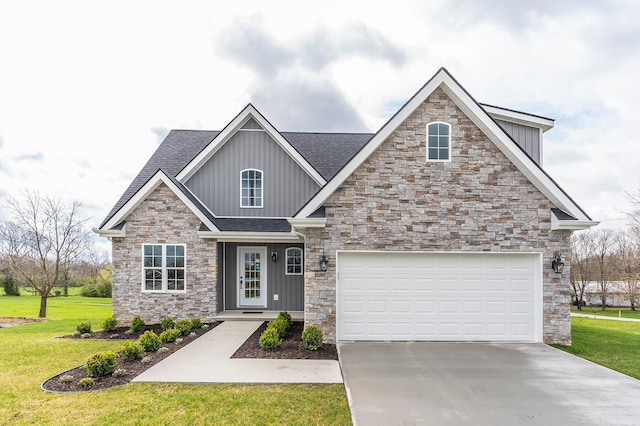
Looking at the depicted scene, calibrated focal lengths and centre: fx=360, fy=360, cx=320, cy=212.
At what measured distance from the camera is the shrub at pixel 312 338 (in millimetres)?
8734

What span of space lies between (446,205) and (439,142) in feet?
5.60

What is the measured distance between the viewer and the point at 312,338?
8.76 meters

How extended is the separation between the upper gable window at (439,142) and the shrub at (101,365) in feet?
28.5

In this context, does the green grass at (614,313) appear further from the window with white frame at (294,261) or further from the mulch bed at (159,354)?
the mulch bed at (159,354)

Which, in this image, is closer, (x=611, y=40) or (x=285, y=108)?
(x=611, y=40)

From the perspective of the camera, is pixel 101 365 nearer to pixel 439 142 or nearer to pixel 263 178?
pixel 263 178

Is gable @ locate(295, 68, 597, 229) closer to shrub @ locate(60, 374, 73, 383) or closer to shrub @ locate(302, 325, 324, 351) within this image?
shrub @ locate(302, 325, 324, 351)

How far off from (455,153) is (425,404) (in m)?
6.39

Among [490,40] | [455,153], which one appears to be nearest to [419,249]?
[455,153]

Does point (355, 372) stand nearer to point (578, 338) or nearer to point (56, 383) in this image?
point (56, 383)

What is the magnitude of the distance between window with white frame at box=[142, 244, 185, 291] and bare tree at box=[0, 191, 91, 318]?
9346mm

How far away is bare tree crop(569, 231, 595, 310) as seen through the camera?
107 feet

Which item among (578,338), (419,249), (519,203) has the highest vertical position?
(519,203)

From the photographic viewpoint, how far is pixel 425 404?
574 centimetres
